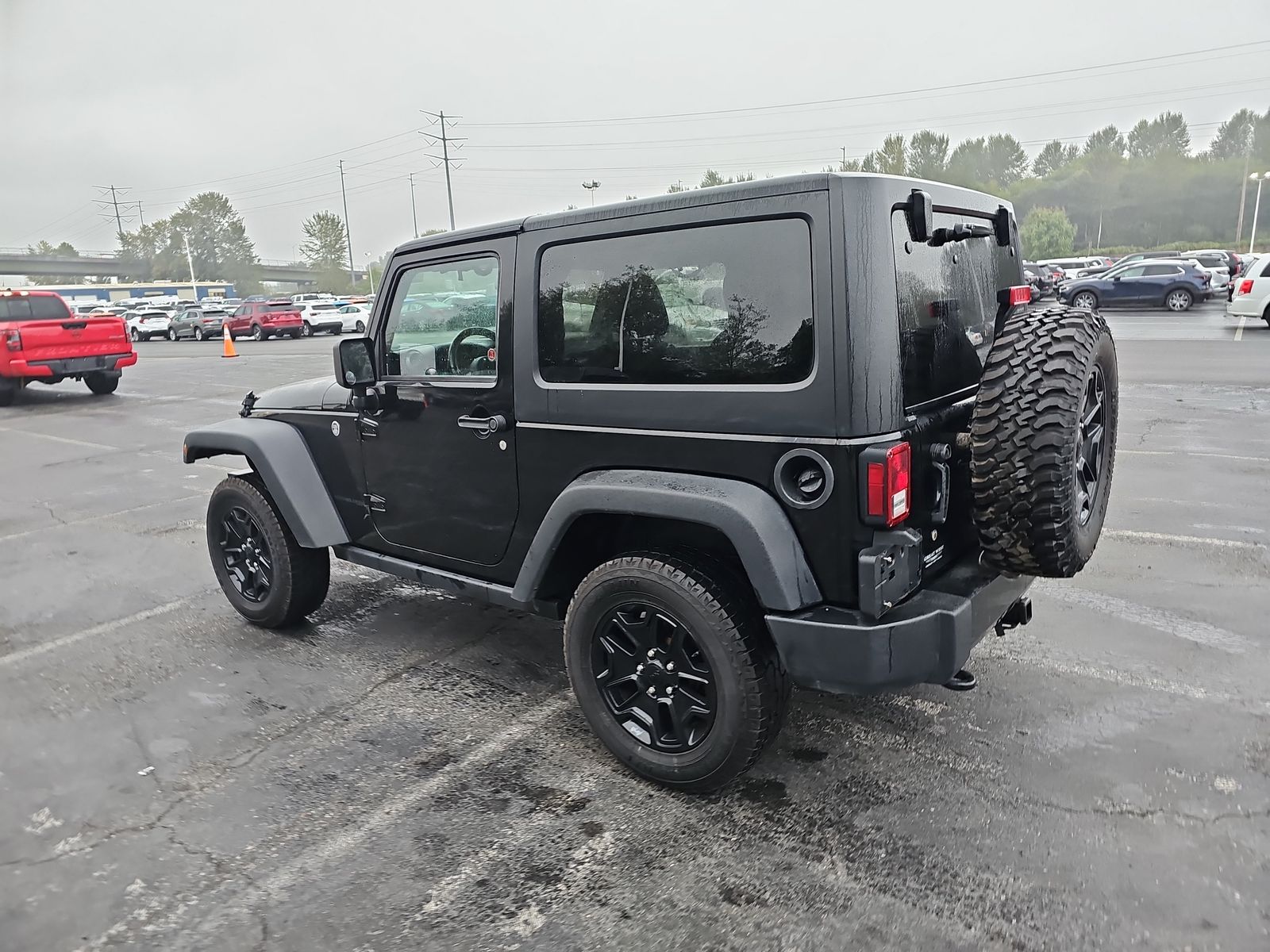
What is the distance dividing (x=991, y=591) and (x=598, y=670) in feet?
4.49

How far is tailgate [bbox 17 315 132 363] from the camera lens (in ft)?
46.1

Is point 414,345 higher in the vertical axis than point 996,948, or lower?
higher

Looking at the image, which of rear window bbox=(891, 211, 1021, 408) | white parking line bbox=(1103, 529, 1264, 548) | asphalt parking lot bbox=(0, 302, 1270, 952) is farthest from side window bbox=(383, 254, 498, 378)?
white parking line bbox=(1103, 529, 1264, 548)

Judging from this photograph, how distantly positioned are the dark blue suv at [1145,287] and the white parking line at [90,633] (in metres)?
25.4

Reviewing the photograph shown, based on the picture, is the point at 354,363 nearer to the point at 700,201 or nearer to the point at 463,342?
the point at 463,342

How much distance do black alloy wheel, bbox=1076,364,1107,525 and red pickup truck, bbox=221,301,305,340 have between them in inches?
1338

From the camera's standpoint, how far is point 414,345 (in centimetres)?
377

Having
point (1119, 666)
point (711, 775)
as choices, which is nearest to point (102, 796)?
Result: point (711, 775)

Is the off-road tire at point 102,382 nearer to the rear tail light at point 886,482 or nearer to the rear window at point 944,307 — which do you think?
the rear window at point 944,307

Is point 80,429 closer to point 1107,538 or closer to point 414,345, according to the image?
point 414,345

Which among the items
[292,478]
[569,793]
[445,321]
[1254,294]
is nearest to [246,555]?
[292,478]

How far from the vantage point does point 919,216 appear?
8.79 feet

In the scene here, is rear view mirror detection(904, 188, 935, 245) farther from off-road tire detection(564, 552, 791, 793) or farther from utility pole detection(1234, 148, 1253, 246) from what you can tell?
utility pole detection(1234, 148, 1253, 246)

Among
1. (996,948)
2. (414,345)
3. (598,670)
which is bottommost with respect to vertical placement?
(996,948)
